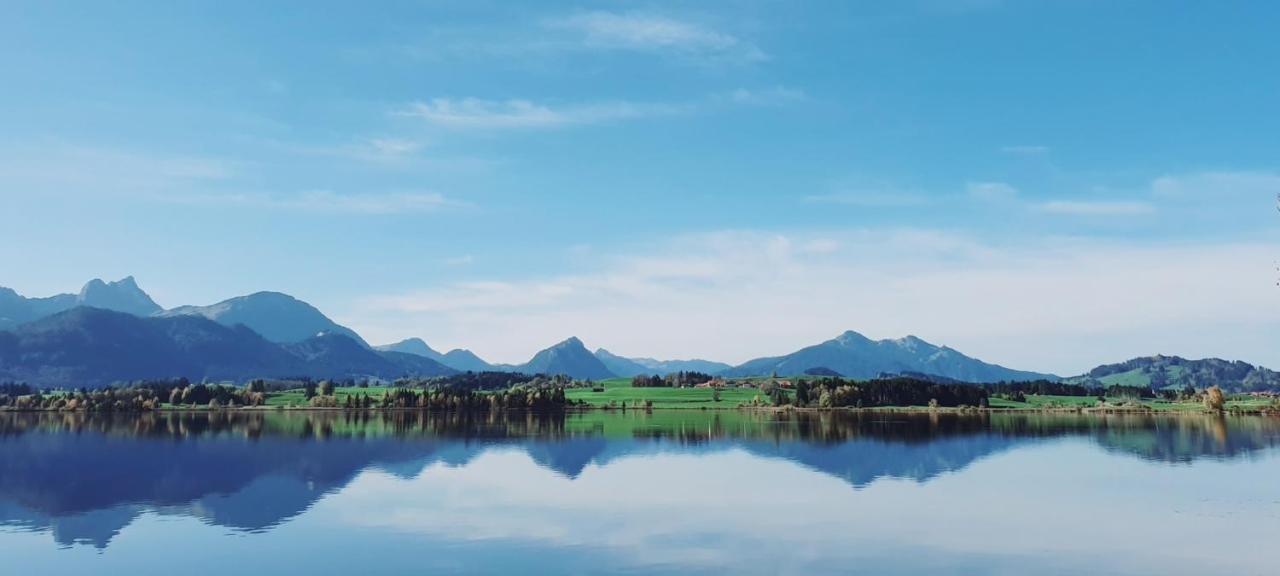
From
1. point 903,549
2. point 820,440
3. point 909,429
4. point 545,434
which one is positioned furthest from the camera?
point 909,429

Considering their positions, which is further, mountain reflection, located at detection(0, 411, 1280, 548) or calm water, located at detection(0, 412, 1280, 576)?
mountain reflection, located at detection(0, 411, 1280, 548)

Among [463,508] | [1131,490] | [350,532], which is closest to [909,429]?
[1131,490]

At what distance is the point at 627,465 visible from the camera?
9612 cm

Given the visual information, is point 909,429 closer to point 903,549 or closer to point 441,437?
point 441,437

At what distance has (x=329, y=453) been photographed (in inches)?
4363

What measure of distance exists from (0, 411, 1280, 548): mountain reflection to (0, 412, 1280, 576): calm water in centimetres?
57

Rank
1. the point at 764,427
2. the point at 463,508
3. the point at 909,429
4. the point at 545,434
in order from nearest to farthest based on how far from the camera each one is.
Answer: the point at 463,508 < the point at 545,434 < the point at 909,429 < the point at 764,427

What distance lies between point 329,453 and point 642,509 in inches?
2529

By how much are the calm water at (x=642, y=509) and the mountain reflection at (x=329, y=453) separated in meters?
0.57

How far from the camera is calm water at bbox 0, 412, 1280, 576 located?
1746 inches

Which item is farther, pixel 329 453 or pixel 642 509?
pixel 329 453

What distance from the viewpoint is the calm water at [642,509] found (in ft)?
145

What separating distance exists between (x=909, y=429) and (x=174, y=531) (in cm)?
14251

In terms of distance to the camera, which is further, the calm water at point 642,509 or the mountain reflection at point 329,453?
the mountain reflection at point 329,453
